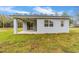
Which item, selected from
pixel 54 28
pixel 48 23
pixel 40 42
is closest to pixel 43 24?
pixel 48 23

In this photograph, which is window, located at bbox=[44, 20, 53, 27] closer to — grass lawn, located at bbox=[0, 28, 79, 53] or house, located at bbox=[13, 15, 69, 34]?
house, located at bbox=[13, 15, 69, 34]

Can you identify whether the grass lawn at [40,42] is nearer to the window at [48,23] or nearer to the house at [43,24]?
the house at [43,24]

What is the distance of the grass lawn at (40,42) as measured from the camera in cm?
446

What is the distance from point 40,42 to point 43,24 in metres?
0.37

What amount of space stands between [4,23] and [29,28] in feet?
1.67

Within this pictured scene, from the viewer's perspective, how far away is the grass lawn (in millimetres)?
4459

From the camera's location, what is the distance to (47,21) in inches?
177

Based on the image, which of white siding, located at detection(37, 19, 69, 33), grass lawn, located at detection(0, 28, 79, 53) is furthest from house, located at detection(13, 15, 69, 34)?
grass lawn, located at detection(0, 28, 79, 53)

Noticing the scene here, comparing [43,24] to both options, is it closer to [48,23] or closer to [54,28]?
[48,23]

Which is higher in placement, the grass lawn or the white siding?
the white siding

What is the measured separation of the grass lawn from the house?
10 centimetres
